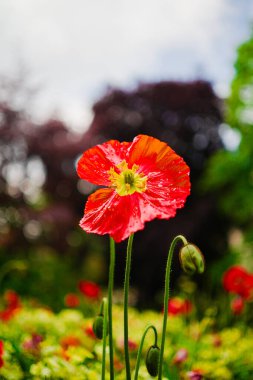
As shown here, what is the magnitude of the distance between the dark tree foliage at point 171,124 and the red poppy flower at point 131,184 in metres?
5.78

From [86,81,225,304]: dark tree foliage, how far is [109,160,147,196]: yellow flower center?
580cm

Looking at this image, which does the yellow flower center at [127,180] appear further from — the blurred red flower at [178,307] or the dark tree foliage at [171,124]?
the dark tree foliage at [171,124]

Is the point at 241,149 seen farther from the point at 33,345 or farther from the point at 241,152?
the point at 33,345

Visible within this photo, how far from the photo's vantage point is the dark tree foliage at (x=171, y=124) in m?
6.97

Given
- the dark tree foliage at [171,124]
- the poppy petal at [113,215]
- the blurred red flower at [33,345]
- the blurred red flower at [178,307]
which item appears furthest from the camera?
the dark tree foliage at [171,124]

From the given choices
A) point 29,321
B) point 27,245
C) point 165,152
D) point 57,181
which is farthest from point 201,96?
point 165,152

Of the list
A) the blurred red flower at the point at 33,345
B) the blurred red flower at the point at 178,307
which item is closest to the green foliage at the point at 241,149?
the blurred red flower at the point at 178,307

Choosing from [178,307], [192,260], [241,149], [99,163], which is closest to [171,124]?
[241,149]

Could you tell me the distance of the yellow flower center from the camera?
1.08m

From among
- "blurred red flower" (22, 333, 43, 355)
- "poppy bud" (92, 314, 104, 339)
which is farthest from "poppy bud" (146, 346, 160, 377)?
"blurred red flower" (22, 333, 43, 355)

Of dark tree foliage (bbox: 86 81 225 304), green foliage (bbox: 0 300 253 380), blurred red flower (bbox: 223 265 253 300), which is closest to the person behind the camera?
green foliage (bbox: 0 300 253 380)

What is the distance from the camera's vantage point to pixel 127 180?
109 cm

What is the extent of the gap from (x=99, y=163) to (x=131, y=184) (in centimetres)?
10

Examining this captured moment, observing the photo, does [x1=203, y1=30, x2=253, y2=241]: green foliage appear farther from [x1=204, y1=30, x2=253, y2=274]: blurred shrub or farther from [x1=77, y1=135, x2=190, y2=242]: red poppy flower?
[x1=77, y1=135, x2=190, y2=242]: red poppy flower
